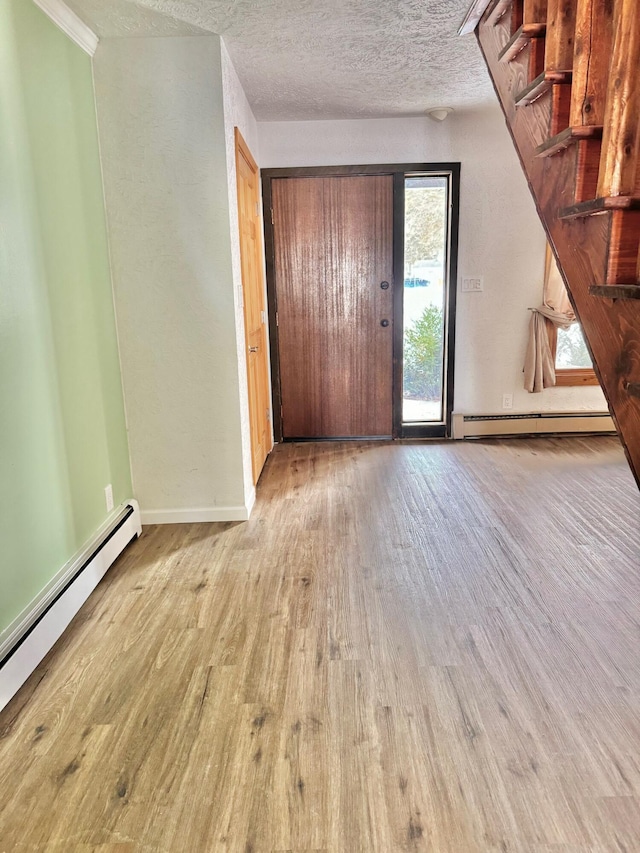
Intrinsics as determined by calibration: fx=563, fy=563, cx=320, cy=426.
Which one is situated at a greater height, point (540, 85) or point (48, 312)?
point (540, 85)

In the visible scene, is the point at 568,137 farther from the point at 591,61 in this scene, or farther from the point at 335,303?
the point at 335,303

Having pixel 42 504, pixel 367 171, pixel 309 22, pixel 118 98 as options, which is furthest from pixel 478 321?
pixel 42 504

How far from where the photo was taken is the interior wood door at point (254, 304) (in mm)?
3189

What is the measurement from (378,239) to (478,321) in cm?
98

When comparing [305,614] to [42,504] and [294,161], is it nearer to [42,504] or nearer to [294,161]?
[42,504]

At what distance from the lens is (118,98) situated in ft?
8.47

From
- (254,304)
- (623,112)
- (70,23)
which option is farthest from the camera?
(254,304)

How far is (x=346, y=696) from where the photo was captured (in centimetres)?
171

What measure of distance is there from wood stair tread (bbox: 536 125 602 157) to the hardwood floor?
5.11 feet

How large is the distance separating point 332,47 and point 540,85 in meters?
1.52

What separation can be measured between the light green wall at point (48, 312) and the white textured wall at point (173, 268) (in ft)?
0.40

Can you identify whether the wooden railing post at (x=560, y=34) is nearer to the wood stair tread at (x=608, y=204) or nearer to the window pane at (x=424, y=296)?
the wood stair tread at (x=608, y=204)

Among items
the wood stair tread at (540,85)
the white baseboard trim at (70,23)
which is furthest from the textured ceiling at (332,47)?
the wood stair tread at (540,85)

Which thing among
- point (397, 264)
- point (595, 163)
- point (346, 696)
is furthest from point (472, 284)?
point (346, 696)
